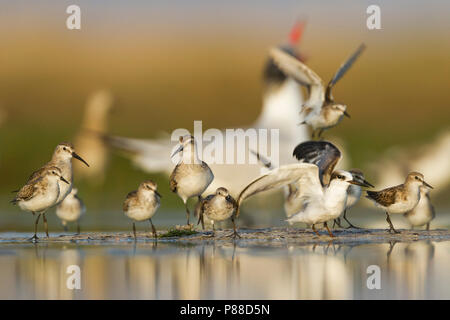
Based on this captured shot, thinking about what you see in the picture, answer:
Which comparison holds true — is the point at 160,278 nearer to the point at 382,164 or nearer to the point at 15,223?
the point at 15,223

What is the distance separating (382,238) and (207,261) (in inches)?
101

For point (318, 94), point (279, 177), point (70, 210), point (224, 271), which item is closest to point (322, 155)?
point (279, 177)

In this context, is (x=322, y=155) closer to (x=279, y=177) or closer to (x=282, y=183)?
(x=282, y=183)

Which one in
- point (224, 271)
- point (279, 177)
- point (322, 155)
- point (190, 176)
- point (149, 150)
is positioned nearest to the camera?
point (224, 271)

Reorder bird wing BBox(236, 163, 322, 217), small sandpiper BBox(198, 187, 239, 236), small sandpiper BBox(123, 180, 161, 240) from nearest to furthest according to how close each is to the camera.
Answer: bird wing BBox(236, 163, 322, 217) → small sandpiper BBox(198, 187, 239, 236) → small sandpiper BBox(123, 180, 161, 240)

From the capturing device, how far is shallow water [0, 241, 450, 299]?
7234mm

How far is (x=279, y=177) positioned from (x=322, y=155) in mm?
1696

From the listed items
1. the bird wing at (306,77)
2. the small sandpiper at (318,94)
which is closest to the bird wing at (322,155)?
the small sandpiper at (318,94)

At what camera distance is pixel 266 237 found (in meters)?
10.6

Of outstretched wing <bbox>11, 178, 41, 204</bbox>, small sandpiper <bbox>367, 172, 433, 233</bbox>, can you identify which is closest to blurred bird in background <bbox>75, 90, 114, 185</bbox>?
outstretched wing <bbox>11, 178, 41, 204</bbox>

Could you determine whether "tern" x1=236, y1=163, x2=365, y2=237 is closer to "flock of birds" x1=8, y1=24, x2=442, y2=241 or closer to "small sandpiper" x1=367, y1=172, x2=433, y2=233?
"flock of birds" x1=8, y1=24, x2=442, y2=241

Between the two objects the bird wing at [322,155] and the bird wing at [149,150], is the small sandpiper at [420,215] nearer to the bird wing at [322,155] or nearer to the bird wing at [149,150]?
the bird wing at [322,155]

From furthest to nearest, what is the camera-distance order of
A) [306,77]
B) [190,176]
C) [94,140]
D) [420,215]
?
1. [94,140]
2. [306,77]
3. [420,215]
4. [190,176]

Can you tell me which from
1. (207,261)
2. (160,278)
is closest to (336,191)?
(207,261)
